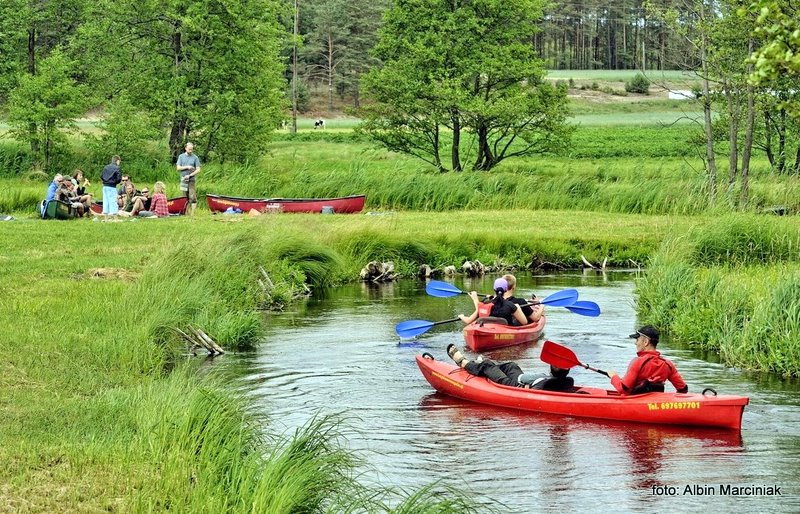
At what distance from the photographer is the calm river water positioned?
10.4 m

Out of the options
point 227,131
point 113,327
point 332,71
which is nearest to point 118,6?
point 227,131

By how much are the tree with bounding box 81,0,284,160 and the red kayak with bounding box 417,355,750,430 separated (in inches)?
1166

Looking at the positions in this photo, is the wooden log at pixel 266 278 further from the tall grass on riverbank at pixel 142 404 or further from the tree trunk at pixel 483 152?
the tree trunk at pixel 483 152

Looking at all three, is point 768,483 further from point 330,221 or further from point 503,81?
point 503,81

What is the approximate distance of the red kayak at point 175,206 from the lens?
A: 30.9m

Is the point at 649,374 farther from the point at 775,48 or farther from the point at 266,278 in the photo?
the point at 266,278

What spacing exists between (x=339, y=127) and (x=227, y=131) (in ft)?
132

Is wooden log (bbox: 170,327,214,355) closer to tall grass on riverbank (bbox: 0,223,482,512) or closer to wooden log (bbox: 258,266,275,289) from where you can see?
tall grass on riverbank (bbox: 0,223,482,512)

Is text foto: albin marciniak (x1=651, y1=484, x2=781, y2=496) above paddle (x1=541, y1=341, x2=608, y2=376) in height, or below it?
below

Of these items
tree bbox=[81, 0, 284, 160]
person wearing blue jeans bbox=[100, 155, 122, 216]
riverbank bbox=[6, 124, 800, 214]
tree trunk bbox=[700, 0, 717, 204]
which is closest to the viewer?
person wearing blue jeans bbox=[100, 155, 122, 216]

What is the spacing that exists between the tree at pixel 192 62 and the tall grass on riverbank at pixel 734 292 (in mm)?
23308

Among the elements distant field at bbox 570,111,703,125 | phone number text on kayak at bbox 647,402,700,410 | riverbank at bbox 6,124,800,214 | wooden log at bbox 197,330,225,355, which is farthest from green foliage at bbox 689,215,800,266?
distant field at bbox 570,111,703,125

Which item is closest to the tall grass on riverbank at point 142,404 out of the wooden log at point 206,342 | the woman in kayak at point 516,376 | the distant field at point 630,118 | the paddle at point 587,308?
the wooden log at point 206,342

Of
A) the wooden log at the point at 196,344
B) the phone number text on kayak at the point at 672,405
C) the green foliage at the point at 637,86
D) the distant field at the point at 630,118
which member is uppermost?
the green foliage at the point at 637,86
